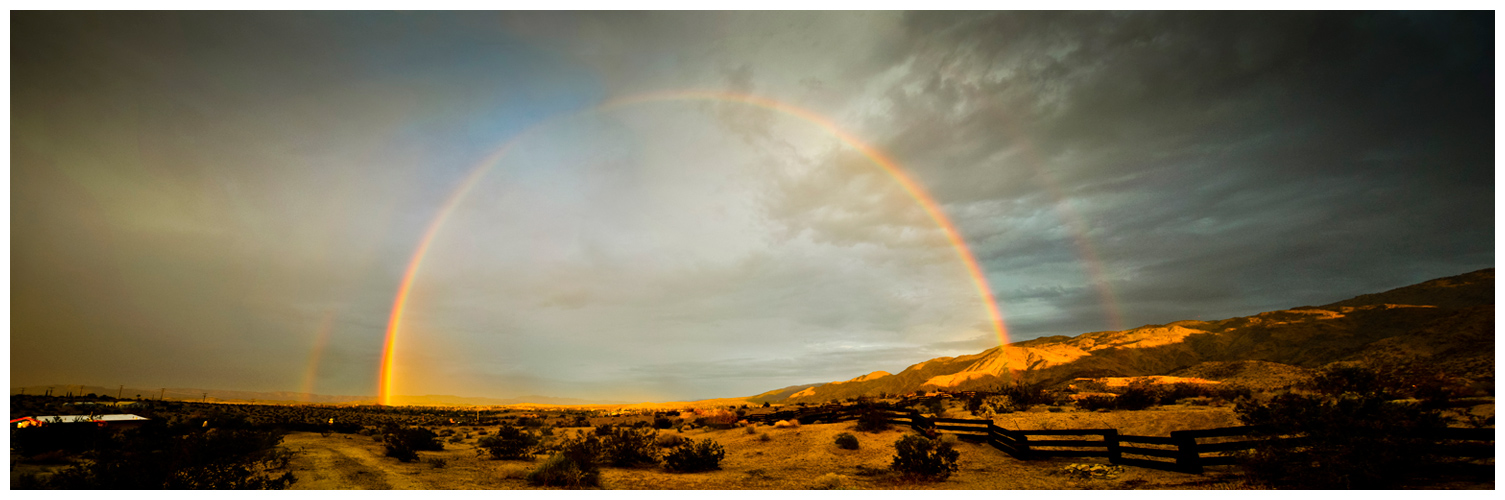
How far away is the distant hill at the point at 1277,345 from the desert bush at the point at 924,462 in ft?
142

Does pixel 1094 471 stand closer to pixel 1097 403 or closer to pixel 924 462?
pixel 924 462

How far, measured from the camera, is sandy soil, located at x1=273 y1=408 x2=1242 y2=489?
41.9 feet

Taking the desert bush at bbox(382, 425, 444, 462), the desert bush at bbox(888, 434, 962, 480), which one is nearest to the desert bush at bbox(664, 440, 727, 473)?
the desert bush at bbox(888, 434, 962, 480)

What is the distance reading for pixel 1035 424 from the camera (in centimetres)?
2731

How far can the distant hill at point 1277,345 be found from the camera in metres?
45.8

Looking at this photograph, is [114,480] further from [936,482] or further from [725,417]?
[725,417]

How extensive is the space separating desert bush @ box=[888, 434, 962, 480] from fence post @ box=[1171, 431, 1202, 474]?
188 inches

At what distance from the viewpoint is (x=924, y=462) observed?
45.4ft

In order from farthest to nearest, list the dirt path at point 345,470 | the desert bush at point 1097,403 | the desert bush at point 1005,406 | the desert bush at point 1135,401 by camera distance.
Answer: the desert bush at point 1005,406 < the desert bush at point 1097,403 < the desert bush at point 1135,401 < the dirt path at point 345,470

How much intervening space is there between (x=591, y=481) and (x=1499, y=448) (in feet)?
58.8

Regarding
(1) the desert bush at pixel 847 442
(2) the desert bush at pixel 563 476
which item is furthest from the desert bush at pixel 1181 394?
(2) the desert bush at pixel 563 476

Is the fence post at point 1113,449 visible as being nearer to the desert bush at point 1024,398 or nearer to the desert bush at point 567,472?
the desert bush at point 567,472

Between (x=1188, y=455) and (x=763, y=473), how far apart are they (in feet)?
32.7
